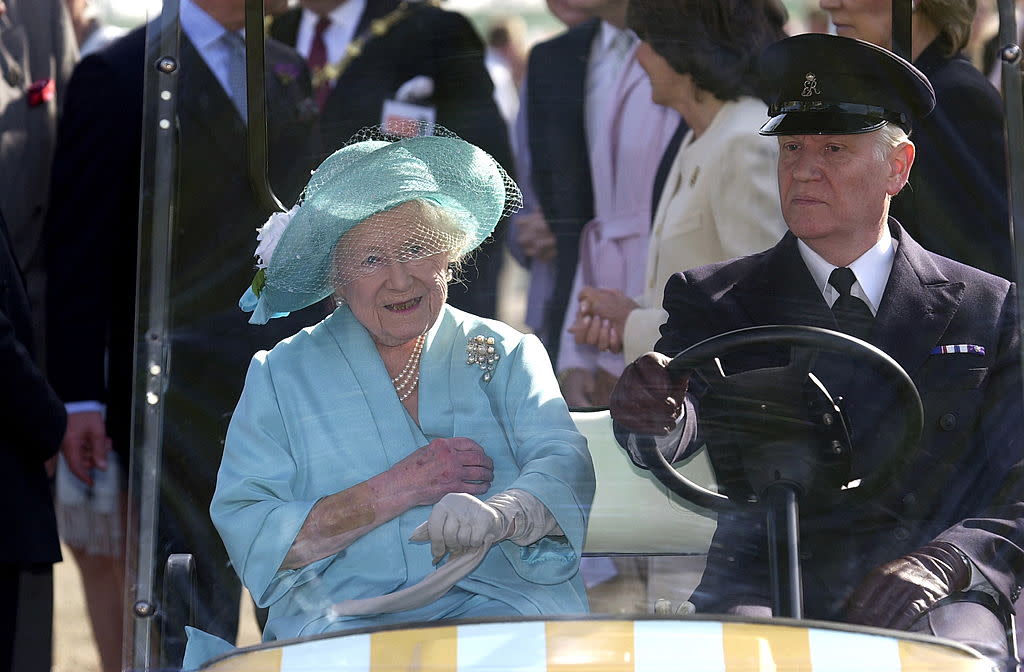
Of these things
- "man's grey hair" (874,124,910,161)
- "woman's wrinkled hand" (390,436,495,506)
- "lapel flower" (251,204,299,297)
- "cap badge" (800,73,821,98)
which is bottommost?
"woman's wrinkled hand" (390,436,495,506)

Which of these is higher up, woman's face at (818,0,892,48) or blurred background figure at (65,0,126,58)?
blurred background figure at (65,0,126,58)

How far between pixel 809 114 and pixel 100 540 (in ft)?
5.45

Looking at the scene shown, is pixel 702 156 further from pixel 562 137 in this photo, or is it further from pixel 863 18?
pixel 863 18

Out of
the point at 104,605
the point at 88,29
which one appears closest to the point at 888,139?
the point at 88,29

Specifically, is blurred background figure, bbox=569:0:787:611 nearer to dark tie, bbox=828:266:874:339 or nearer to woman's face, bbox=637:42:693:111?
woman's face, bbox=637:42:693:111

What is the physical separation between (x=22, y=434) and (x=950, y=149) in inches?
75.0

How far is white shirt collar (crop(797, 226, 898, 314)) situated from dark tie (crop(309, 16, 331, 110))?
76 centimetres

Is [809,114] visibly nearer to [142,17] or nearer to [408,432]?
[408,432]

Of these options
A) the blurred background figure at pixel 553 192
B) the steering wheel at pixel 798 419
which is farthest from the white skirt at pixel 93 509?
the steering wheel at pixel 798 419

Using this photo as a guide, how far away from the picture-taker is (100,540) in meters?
2.81

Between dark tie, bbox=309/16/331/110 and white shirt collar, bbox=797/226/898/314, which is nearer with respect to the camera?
white shirt collar, bbox=797/226/898/314

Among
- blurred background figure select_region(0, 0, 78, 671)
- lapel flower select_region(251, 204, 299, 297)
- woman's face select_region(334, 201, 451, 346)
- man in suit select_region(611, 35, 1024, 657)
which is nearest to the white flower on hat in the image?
lapel flower select_region(251, 204, 299, 297)

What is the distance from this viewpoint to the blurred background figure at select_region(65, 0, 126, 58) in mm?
2592

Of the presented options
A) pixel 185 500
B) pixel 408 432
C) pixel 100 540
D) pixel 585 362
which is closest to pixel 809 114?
pixel 585 362
